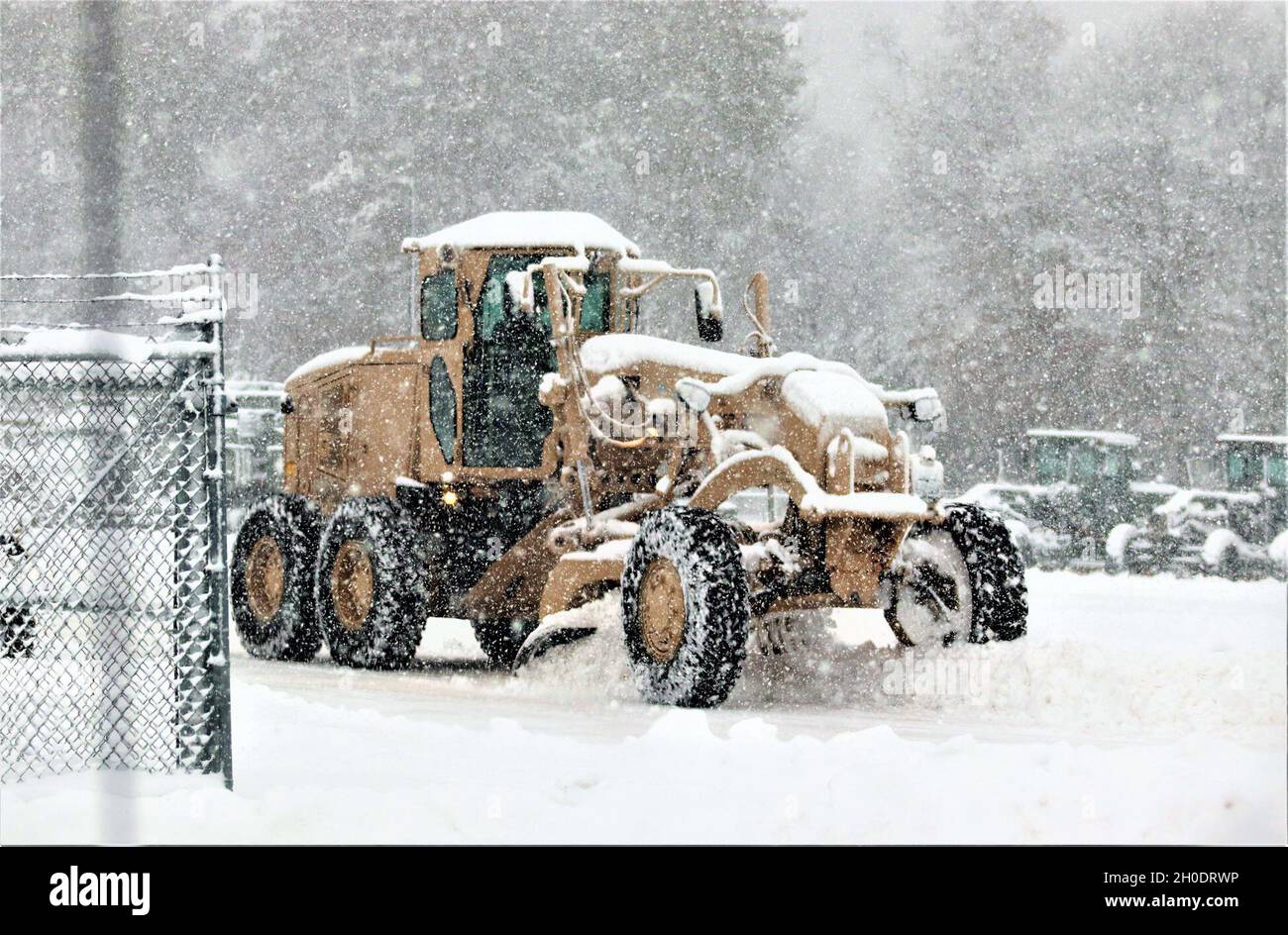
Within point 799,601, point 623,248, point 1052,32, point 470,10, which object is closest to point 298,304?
point 470,10

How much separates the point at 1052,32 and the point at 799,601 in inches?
A: 982

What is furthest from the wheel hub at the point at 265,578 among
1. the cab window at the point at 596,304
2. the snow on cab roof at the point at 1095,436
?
the snow on cab roof at the point at 1095,436

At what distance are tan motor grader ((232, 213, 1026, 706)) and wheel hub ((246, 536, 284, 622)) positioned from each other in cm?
3

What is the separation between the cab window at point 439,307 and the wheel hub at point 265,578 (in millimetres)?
2417

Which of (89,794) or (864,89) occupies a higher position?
(864,89)

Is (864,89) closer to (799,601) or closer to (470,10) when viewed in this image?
(470,10)

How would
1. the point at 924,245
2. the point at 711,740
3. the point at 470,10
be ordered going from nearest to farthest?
the point at 711,740 < the point at 470,10 < the point at 924,245

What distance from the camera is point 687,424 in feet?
37.0

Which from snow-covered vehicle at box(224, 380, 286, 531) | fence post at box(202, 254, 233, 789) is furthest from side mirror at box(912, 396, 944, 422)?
snow-covered vehicle at box(224, 380, 286, 531)

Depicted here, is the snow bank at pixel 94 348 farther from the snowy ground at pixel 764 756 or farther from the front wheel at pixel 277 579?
the front wheel at pixel 277 579

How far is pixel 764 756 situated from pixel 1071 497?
17.3m

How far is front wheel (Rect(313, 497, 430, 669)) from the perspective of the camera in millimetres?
12453

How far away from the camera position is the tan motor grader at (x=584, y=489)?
10.3 metres

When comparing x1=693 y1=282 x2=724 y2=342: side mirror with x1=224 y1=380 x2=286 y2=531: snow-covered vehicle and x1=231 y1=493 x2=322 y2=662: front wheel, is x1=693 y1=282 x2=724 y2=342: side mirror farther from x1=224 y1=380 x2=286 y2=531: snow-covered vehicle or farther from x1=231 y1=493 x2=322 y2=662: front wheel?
x1=224 y1=380 x2=286 y2=531: snow-covered vehicle
